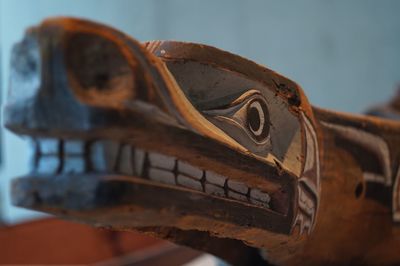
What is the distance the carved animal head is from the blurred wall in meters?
1.08

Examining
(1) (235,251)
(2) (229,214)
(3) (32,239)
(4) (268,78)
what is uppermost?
(4) (268,78)

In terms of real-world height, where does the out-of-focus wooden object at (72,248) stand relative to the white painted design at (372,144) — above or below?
below

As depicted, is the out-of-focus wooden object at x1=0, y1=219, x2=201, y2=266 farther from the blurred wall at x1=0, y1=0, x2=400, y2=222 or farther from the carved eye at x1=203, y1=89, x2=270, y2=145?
the carved eye at x1=203, y1=89, x2=270, y2=145

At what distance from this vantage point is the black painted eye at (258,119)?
19.3 inches

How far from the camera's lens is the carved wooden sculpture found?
0.34m

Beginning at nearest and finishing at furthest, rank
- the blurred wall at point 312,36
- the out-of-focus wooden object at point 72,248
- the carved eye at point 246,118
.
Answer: the carved eye at point 246,118, the out-of-focus wooden object at point 72,248, the blurred wall at point 312,36

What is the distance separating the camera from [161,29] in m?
1.76

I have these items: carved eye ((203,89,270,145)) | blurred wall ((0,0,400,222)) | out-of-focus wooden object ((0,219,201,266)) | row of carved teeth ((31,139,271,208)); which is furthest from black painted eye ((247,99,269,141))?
blurred wall ((0,0,400,222))

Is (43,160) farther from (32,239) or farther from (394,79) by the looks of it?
(394,79)

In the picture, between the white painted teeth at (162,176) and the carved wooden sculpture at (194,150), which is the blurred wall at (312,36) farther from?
the white painted teeth at (162,176)

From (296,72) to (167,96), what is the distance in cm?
126

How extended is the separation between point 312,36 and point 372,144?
40.9 inches

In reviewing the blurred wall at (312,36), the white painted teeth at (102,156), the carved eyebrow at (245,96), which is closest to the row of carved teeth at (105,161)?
the white painted teeth at (102,156)

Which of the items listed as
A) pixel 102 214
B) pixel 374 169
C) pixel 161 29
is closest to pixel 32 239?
pixel 161 29
